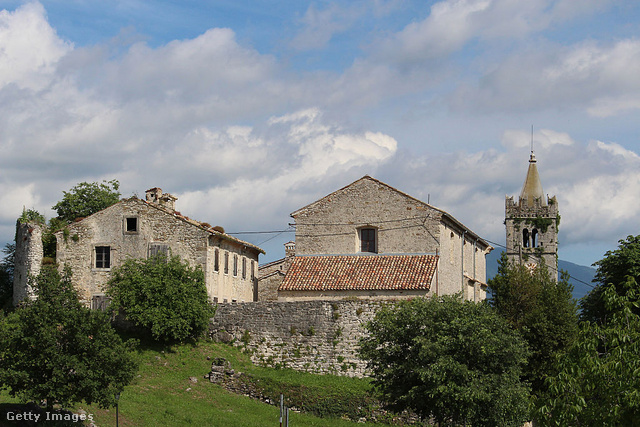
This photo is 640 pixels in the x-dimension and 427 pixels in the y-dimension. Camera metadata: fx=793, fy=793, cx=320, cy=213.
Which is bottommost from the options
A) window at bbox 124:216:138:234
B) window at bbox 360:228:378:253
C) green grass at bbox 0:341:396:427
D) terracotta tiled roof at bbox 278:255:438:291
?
green grass at bbox 0:341:396:427

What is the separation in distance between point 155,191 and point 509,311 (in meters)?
21.2

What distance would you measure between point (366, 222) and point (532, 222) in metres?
63.5

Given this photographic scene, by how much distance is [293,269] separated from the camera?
4378 cm

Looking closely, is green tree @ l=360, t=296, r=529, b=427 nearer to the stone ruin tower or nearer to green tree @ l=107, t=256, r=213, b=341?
green tree @ l=107, t=256, r=213, b=341

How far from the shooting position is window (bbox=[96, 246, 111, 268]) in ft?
135

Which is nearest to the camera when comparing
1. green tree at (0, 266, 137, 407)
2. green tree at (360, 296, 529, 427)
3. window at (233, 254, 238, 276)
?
green tree at (0, 266, 137, 407)

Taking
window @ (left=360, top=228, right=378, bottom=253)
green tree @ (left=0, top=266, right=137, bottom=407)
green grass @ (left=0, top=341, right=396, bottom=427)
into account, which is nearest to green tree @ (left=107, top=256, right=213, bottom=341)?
green grass @ (left=0, top=341, right=396, bottom=427)

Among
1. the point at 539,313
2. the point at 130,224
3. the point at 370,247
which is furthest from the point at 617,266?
the point at 130,224

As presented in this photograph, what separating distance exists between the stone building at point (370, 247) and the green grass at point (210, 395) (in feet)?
19.3

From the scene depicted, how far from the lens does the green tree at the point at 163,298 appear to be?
36.2 m

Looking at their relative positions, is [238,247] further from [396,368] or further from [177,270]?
[396,368]

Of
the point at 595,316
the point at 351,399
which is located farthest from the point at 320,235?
the point at 595,316

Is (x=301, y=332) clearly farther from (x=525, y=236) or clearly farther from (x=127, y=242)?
(x=525, y=236)

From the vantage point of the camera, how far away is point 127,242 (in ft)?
135
